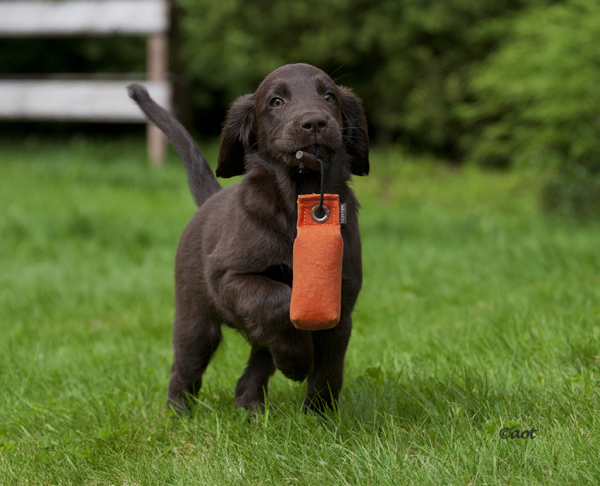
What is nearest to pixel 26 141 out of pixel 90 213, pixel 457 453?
pixel 90 213

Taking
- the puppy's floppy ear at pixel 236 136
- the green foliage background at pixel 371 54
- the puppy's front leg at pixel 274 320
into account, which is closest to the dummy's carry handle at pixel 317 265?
the puppy's front leg at pixel 274 320

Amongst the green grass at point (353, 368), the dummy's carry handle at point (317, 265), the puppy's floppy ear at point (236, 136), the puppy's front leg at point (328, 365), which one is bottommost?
the green grass at point (353, 368)

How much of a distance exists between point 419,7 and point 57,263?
10.4 metres

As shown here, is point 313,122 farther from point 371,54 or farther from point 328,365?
point 371,54

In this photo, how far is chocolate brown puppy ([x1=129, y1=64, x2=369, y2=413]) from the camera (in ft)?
8.05

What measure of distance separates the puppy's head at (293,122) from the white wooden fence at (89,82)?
27.3ft

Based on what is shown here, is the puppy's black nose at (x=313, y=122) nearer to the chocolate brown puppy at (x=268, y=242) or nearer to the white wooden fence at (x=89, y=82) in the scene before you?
the chocolate brown puppy at (x=268, y=242)

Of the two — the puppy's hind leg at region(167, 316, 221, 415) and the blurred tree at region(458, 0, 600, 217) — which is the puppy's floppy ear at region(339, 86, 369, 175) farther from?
the blurred tree at region(458, 0, 600, 217)

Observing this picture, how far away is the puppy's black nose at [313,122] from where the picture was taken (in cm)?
239

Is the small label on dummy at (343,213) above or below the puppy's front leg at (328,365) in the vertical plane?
above

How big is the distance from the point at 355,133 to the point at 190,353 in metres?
1.18

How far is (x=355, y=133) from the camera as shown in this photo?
289 cm

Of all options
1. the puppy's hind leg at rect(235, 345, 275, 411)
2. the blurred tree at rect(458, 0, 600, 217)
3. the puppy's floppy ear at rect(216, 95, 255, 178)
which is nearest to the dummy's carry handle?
the puppy's floppy ear at rect(216, 95, 255, 178)

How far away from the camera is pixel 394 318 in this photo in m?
4.57
